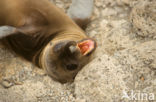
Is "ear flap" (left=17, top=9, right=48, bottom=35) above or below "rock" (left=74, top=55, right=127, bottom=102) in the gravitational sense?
above

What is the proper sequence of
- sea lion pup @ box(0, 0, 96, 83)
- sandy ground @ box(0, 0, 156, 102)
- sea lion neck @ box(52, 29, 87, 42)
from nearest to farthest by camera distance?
sandy ground @ box(0, 0, 156, 102) → sea lion pup @ box(0, 0, 96, 83) → sea lion neck @ box(52, 29, 87, 42)

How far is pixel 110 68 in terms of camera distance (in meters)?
2.82

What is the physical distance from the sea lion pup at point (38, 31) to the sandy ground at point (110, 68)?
0.18m

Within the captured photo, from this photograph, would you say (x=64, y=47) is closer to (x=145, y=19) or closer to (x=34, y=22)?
(x=34, y=22)

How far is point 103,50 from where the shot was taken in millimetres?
3207

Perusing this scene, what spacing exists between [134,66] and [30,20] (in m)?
1.29

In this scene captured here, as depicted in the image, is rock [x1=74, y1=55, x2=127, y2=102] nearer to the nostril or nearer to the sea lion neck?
the nostril

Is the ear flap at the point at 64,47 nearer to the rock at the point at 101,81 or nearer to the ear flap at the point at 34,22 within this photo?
the rock at the point at 101,81

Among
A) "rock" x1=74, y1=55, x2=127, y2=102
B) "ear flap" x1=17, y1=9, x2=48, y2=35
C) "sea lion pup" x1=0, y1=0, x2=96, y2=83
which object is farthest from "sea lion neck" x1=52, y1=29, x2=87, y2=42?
"rock" x1=74, y1=55, x2=127, y2=102

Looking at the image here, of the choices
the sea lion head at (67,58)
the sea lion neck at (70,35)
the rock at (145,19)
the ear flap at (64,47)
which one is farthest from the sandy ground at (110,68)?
the ear flap at (64,47)

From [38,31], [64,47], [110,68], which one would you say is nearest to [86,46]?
[64,47]

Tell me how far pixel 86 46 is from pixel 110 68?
0.40 m

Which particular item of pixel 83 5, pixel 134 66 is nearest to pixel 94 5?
pixel 83 5

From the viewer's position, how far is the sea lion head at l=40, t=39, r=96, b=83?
2582 millimetres
